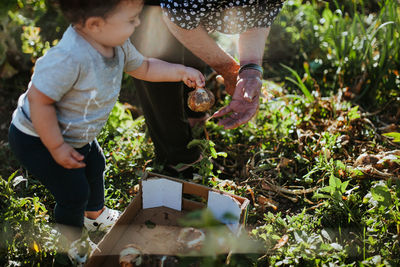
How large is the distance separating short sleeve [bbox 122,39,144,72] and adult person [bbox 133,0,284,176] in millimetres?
223

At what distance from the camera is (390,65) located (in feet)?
7.97

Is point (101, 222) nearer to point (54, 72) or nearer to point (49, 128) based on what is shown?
point (49, 128)

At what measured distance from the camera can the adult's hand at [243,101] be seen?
1594 millimetres

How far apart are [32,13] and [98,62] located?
2311 millimetres

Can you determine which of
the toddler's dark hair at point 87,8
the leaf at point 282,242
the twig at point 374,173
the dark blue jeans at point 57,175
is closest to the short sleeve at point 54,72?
the toddler's dark hair at point 87,8

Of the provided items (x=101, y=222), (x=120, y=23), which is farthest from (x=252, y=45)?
(x=101, y=222)

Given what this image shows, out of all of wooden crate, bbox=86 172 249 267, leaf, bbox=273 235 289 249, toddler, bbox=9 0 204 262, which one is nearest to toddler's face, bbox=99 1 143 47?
toddler, bbox=9 0 204 262

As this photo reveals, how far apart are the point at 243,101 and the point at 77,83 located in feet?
2.28

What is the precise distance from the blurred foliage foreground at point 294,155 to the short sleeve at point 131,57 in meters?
0.47

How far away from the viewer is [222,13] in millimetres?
1623

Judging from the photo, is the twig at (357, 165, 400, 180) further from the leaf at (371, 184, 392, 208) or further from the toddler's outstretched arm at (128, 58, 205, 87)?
the toddler's outstretched arm at (128, 58, 205, 87)

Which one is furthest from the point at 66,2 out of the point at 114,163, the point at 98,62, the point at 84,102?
the point at 114,163

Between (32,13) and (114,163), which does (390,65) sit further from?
(32,13)

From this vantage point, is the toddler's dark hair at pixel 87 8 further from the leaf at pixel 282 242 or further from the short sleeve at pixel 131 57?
the leaf at pixel 282 242
